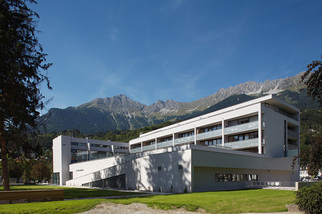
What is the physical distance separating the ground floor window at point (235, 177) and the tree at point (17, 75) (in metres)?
20.4

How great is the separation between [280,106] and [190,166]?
25347 millimetres

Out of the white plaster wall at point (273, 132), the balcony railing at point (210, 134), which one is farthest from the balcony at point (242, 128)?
the balcony railing at point (210, 134)

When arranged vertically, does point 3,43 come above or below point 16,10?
below

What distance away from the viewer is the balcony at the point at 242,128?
124 feet

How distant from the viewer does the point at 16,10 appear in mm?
21516

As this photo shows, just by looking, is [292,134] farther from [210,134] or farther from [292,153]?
[210,134]

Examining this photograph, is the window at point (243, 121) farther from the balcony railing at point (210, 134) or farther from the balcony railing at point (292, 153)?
the balcony railing at point (292, 153)

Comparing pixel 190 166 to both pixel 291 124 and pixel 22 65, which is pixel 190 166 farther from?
pixel 291 124

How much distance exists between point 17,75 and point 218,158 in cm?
2118

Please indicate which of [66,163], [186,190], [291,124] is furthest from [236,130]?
[66,163]

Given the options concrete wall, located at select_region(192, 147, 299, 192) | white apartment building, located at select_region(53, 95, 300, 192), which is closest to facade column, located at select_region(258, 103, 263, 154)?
white apartment building, located at select_region(53, 95, 300, 192)

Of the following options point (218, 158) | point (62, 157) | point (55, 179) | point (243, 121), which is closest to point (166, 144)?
point (243, 121)

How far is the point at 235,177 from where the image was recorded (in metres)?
32.4

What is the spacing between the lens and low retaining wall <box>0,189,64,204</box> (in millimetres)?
14508
